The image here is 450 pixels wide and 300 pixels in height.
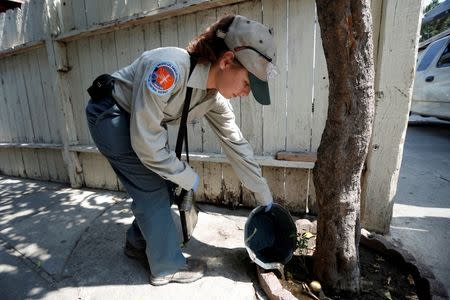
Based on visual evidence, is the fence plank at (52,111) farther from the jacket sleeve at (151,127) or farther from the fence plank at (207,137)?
the jacket sleeve at (151,127)

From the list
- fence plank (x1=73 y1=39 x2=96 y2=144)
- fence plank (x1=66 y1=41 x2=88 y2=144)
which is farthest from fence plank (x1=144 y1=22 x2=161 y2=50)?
fence plank (x1=66 y1=41 x2=88 y2=144)

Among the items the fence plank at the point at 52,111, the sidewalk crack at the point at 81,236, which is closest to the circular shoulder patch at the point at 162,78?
the sidewalk crack at the point at 81,236

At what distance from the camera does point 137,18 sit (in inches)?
112

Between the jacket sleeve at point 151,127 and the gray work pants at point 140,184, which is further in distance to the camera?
the gray work pants at point 140,184

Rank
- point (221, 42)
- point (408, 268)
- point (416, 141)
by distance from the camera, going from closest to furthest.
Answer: point (221, 42), point (408, 268), point (416, 141)

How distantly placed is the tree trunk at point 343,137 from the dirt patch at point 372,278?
0.11 meters

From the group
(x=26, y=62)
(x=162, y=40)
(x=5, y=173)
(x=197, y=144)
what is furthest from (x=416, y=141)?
(x=5, y=173)

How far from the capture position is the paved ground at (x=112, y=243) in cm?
191

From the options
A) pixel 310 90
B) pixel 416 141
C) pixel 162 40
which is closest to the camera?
pixel 310 90

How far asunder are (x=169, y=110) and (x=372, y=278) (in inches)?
67.7

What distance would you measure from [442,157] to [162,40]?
468cm

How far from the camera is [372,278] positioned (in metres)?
1.82

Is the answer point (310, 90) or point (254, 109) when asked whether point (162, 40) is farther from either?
point (310, 90)

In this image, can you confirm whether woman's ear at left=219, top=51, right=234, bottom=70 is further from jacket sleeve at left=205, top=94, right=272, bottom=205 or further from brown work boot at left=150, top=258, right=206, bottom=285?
brown work boot at left=150, top=258, right=206, bottom=285
